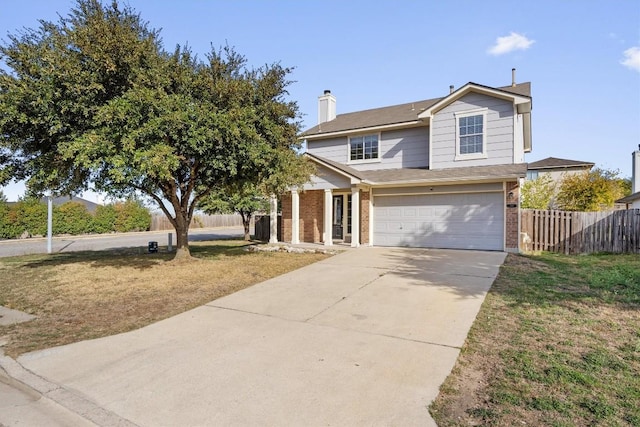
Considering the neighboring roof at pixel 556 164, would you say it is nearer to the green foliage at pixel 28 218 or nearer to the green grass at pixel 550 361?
the green grass at pixel 550 361

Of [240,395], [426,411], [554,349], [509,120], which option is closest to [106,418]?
[240,395]

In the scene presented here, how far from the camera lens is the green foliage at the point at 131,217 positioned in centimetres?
3084

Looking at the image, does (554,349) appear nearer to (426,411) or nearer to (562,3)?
(426,411)

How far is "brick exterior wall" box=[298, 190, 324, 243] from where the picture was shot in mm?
16859

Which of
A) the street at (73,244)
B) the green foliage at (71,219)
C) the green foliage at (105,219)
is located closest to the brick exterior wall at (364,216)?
the street at (73,244)

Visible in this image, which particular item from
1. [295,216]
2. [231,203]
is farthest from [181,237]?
[231,203]

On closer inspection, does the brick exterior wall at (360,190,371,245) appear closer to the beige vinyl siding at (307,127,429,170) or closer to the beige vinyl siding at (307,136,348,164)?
the beige vinyl siding at (307,127,429,170)

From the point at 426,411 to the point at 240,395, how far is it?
174 cm

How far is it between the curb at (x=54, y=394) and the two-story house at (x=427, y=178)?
1168cm

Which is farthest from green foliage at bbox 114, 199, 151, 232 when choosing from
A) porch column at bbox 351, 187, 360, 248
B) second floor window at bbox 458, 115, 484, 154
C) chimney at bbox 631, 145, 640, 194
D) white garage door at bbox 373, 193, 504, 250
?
chimney at bbox 631, 145, 640, 194

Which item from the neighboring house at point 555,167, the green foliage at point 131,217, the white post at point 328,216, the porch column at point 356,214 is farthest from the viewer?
the green foliage at point 131,217

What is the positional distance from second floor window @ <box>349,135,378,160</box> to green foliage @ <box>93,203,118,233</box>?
2370cm

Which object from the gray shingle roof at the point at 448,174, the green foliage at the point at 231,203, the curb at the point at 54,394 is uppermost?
the gray shingle roof at the point at 448,174

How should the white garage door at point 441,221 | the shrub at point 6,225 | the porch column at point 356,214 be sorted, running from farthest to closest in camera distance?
the shrub at point 6,225, the porch column at point 356,214, the white garage door at point 441,221
